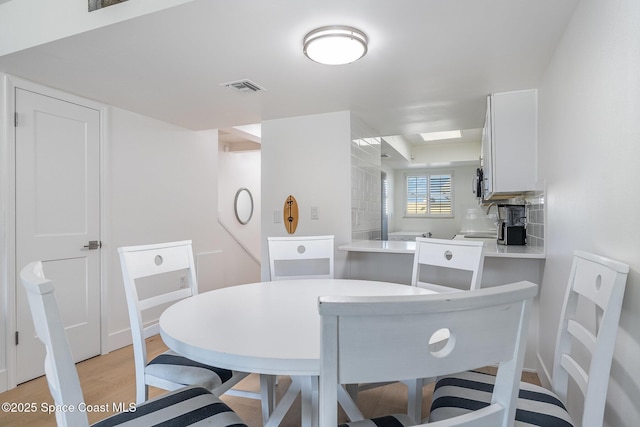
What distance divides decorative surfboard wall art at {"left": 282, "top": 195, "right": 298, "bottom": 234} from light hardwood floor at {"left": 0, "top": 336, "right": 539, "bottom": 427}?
1.40 m

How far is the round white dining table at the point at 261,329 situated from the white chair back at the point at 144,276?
0.23m

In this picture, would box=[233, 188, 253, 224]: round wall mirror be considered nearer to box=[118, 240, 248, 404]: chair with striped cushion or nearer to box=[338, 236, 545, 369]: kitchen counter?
box=[338, 236, 545, 369]: kitchen counter

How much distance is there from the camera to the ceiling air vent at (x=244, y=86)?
2.51m

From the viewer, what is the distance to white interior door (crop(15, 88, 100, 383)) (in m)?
2.48

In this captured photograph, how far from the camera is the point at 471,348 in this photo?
639 mm

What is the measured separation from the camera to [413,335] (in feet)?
1.90

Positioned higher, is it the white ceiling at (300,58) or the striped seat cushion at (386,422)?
the white ceiling at (300,58)

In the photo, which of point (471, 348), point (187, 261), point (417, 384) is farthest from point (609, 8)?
point (187, 261)

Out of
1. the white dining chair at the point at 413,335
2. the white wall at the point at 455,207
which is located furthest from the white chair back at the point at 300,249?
the white wall at the point at 455,207

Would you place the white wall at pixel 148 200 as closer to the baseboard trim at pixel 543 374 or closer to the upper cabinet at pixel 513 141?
the upper cabinet at pixel 513 141

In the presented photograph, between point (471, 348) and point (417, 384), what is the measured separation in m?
1.04

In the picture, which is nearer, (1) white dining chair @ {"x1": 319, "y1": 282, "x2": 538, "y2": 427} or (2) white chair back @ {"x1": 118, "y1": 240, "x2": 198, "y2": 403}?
(1) white dining chair @ {"x1": 319, "y1": 282, "x2": 538, "y2": 427}

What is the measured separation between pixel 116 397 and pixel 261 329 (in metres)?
1.75

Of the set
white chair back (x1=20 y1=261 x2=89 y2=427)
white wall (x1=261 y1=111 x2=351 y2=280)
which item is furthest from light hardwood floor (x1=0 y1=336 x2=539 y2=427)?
white chair back (x1=20 y1=261 x2=89 y2=427)
